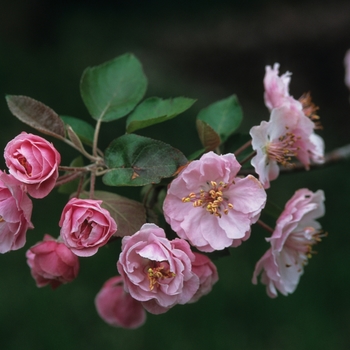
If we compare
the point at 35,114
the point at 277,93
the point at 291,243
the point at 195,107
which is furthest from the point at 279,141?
the point at 195,107

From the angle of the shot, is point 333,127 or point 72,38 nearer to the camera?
point 333,127

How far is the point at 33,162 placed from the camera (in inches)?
44.1

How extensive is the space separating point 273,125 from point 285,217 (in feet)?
0.77

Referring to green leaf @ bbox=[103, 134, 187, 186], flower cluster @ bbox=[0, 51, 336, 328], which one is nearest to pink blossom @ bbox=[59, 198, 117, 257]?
flower cluster @ bbox=[0, 51, 336, 328]

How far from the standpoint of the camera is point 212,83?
518 cm

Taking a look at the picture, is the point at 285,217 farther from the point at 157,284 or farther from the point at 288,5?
the point at 288,5

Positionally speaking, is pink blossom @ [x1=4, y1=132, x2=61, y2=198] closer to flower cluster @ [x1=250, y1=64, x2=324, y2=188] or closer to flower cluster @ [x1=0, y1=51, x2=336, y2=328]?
flower cluster @ [x1=0, y1=51, x2=336, y2=328]

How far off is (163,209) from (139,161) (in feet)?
0.41

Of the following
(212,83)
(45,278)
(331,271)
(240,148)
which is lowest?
(331,271)

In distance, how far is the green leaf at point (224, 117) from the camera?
65.7 inches

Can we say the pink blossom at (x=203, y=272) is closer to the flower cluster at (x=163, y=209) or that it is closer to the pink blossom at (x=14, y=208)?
the flower cluster at (x=163, y=209)

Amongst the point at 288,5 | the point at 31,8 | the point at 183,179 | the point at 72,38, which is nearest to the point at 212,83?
the point at 288,5

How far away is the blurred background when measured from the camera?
3391 millimetres

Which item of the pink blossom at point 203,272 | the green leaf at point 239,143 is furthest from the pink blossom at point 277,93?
the pink blossom at point 203,272
